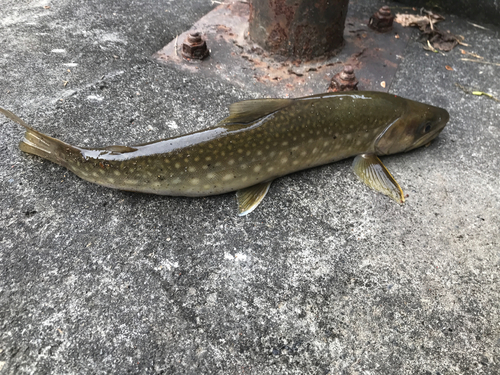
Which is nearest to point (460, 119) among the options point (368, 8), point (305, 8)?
point (305, 8)

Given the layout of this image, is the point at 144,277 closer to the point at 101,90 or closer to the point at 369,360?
the point at 369,360

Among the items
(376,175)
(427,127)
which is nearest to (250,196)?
(376,175)

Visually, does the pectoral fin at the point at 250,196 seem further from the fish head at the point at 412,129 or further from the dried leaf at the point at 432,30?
the dried leaf at the point at 432,30

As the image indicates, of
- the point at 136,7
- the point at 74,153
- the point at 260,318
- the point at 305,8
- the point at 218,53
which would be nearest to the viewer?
the point at 260,318

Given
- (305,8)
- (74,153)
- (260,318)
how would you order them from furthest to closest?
(305,8)
(74,153)
(260,318)

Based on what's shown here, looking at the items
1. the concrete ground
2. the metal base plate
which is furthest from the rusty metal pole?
the concrete ground

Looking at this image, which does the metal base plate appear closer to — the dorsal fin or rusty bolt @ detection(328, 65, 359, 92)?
rusty bolt @ detection(328, 65, 359, 92)

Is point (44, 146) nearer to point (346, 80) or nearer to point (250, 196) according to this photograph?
point (250, 196)
